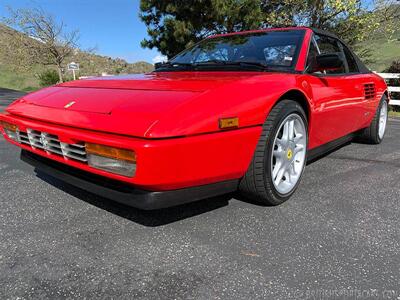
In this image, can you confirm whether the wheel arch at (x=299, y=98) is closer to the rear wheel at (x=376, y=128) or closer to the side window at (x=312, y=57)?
the side window at (x=312, y=57)

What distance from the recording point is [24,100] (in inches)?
101

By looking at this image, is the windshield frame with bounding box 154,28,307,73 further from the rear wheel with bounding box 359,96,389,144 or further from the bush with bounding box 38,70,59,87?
the bush with bounding box 38,70,59,87

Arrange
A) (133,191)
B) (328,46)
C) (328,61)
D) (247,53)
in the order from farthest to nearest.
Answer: (328,46)
(247,53)
(328,61)
(133,191)

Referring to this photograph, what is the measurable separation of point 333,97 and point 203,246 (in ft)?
5.78

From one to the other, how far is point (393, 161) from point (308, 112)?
161cm

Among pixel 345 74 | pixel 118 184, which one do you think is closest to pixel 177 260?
pixel 118 184

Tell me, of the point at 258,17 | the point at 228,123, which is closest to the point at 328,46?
the point at 228,123

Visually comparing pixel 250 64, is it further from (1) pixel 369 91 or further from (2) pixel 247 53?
(1) pixel 369 91

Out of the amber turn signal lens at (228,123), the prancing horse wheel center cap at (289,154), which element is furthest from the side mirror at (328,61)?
the amber turn signal lens at (228,123)

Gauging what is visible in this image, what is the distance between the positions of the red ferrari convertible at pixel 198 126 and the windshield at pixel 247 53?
0.4 inches

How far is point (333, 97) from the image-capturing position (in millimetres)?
2889

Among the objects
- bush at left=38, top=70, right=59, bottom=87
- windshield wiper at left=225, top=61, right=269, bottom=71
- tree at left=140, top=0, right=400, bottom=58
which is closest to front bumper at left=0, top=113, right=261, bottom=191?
windshield wiper at left=225, top=61, right=269, bottom=71

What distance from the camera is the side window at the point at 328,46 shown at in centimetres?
317

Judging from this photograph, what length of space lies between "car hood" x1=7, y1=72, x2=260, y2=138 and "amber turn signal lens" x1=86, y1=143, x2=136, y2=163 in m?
0.09
